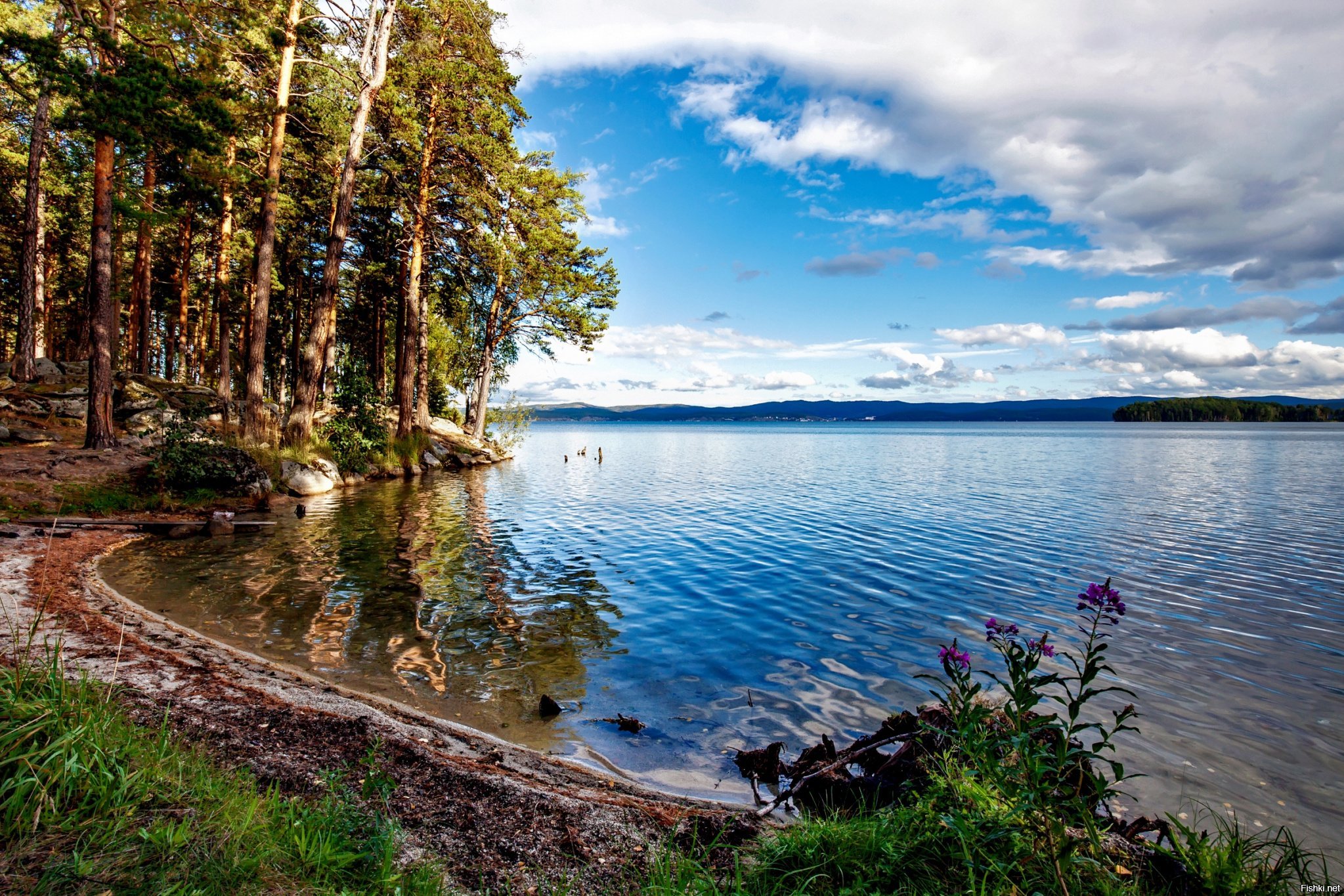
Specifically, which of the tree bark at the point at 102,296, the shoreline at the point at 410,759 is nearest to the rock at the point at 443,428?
the tree bark at the point at 102,296

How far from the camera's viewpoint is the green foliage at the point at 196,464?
15.8m

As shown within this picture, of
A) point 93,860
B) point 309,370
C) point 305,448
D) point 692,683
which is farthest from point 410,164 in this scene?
point 93,860

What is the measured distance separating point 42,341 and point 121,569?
3097 cm

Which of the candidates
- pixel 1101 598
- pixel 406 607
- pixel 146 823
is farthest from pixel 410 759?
pixel 406 607

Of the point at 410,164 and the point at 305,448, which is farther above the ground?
the point at 410,164

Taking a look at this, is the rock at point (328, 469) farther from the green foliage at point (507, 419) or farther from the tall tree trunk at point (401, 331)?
the green foliage at point (507, 419)

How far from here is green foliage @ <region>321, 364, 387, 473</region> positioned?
25453 mm

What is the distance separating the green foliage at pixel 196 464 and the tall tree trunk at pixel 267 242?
9.65 feet

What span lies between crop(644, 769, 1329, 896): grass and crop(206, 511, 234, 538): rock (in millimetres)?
14773

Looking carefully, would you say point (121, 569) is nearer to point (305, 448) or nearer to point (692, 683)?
point (692, 683)

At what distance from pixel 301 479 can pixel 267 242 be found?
803 centimetres

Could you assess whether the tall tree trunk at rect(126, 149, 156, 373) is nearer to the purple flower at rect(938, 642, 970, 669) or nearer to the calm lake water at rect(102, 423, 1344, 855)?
the calm lake water at rect(102, 423, 1344, 855)

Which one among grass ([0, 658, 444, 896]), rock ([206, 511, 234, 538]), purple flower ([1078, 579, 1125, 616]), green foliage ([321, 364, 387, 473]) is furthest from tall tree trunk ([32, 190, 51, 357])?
purple flower ([1078, 579, 1125, 616])

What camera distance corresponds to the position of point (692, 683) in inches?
305
